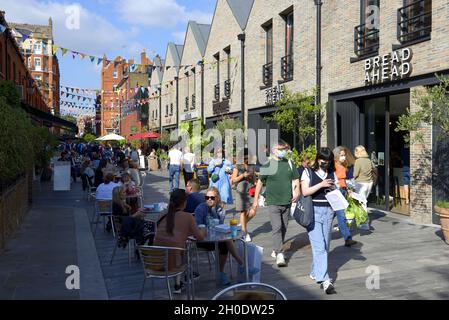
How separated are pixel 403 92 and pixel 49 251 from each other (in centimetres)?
832

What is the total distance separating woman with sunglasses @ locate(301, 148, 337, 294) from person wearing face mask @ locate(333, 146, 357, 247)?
2254mm

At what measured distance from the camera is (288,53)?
52.0 feet

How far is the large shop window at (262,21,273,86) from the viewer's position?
17.2 metres

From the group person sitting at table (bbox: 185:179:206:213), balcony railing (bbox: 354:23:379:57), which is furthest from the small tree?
person sitting at table (bbox: 185:179:206:213)

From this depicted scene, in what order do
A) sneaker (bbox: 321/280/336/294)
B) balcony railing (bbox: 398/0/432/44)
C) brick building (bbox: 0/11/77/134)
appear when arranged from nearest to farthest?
1. sneaker (bbox: 321/280/336/294)
2. balcony railing (bbox: 398/0/432/44)
3. brick building (bbox: 0/11/77/134)

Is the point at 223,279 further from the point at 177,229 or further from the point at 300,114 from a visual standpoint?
the point at 300,114

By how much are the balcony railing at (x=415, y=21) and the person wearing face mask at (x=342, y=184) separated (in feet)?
10.9

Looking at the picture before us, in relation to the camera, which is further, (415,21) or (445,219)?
(415,21)

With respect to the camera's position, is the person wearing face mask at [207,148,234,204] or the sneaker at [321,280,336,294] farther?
the person wearing face mask at [207,148,234,204]

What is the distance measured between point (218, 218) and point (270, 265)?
1056mm

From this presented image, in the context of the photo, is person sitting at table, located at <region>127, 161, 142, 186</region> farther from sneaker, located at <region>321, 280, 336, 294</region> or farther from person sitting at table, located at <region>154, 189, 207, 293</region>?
sneaker, located at <region>321, 280, 336, 294</region>

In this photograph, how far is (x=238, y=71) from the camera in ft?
66.1

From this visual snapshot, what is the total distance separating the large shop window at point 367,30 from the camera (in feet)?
36.7

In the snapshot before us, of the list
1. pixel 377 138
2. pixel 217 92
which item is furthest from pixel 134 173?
pixel 217 92
